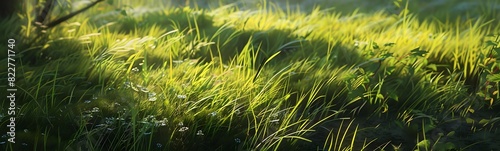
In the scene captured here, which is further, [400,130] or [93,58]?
[93,58]

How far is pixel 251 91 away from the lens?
3.09 meters

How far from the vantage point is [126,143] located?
103 inches

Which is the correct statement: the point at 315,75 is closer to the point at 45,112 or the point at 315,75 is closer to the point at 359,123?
the point at 359,123

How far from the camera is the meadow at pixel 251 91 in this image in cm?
268

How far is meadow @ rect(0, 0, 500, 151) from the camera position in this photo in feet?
8.79

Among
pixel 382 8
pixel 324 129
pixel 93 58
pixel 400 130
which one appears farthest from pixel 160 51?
pixel 382 8

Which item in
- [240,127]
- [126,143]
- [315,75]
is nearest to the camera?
[126,143]

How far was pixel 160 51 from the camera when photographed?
3.68 m

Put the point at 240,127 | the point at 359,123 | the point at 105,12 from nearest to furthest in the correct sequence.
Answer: the point at 240,127 → the point at 359,123 → the point at 105,12

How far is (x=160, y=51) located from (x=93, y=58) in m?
0.42

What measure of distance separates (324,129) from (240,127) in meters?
0.37

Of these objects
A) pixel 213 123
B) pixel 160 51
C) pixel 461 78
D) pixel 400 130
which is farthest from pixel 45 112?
pixel 461 78

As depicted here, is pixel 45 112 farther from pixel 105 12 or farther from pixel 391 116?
pixel 105 12

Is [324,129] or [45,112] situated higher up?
[45,112]
